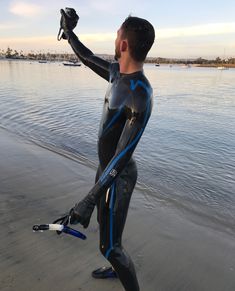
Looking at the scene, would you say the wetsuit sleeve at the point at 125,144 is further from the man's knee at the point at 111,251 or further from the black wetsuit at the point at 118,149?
the man's knee at the point at 111,251

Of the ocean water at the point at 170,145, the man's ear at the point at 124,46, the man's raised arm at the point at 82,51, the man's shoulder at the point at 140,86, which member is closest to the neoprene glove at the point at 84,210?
the man's shoulder at the point at 140,86

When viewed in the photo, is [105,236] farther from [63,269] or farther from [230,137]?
[230,137]

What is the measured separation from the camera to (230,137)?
1100 centimetres

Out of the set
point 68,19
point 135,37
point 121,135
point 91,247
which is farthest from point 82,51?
point 91,247

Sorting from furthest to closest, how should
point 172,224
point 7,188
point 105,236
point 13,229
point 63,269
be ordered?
1. point 7,188
2. point 172,224
3. point 13,229
4. point 63,269
5. point 105,236

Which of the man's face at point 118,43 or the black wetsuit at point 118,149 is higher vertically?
the man's face at point 118,43

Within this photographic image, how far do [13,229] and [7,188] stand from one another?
142cm

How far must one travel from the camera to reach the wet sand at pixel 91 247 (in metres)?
3.06

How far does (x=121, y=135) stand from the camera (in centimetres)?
218

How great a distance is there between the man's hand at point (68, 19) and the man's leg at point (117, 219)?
4.99 ft

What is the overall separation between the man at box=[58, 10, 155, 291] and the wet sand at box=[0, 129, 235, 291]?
735 millimetres

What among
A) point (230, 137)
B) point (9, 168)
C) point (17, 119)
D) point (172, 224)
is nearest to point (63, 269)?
point (172, 224)

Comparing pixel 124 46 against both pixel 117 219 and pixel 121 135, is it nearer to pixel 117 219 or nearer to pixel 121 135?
pixel 121 135

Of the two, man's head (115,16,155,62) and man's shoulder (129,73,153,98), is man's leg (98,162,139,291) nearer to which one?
man's shoulder (129,73,153,98)
